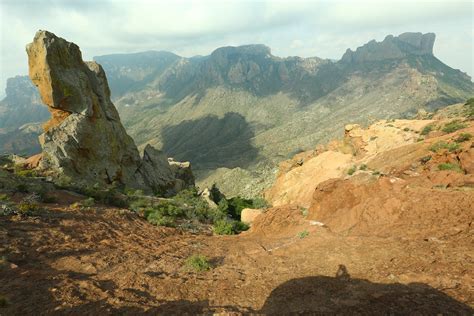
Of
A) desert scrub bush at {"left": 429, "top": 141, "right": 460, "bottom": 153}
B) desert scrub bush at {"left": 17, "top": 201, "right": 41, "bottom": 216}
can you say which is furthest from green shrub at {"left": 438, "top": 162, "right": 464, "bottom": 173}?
desert scrub bush at {"left": 17, "top": 201, "right": 41, "bottom": 216}

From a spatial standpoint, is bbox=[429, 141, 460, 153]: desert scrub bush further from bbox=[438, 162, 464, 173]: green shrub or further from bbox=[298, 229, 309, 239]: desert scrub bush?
bbox=[298, 229, 309, 239]: desert scrub bush

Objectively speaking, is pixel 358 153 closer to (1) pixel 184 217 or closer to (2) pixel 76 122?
(1) pixel 184 217

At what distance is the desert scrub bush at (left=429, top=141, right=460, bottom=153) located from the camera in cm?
2328

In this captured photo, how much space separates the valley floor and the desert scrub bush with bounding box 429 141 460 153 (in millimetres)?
14521

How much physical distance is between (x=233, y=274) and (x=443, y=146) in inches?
861

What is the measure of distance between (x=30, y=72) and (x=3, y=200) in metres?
29.0

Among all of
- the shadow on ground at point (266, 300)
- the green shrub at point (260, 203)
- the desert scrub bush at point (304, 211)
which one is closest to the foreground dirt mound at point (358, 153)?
the green shrub at point (260, 203)

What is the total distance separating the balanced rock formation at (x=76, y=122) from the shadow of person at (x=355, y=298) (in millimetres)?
30241

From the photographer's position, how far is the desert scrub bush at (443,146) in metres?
23.3

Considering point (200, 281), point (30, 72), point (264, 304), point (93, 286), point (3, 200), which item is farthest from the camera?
point (30, 72)

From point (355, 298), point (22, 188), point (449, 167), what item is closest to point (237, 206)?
point (22, 188)

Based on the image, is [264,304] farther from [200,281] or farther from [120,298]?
[120,298]

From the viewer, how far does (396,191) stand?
16000 millimetres

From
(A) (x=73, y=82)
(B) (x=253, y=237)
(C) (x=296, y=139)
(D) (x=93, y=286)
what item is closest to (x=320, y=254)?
(B) (x=253, y=237)
